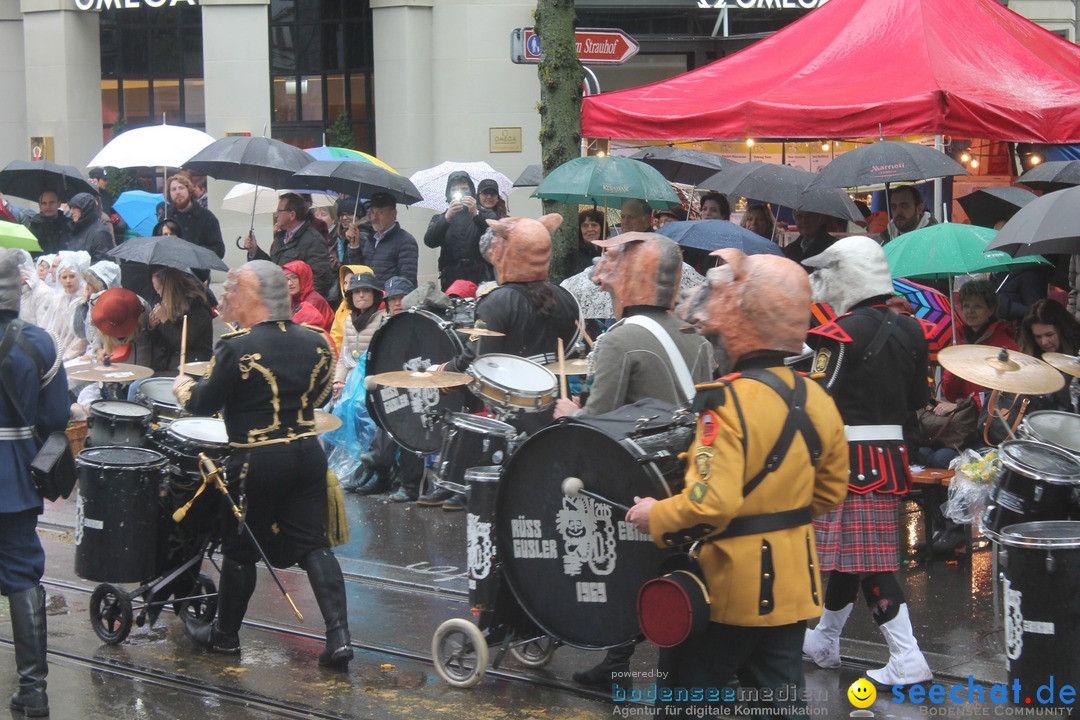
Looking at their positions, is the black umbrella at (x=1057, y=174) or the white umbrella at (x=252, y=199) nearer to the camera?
the black umbrella at (x=1057, y=174)

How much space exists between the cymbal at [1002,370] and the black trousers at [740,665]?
96.0 inches

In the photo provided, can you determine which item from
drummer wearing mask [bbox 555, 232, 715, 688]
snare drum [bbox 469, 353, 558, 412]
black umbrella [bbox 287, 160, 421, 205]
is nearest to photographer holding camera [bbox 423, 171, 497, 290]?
black umbrella [bbox 287, 160, 421, 205]

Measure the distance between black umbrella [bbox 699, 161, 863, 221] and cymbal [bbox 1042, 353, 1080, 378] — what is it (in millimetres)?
3719

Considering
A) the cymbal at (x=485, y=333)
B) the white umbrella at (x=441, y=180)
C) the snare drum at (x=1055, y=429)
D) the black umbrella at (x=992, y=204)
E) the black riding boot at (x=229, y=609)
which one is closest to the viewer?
the snare drum at (x=1055, y=429)

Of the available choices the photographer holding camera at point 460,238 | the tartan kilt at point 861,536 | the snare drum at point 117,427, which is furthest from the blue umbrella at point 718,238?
the snare drum at point 117,427

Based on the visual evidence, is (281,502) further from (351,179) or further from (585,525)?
(351,179)

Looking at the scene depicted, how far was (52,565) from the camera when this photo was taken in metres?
8.31

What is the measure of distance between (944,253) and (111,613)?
5.49 meters

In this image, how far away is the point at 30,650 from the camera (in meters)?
5.64

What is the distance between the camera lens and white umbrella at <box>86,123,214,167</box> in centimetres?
1248

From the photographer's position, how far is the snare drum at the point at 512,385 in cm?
611

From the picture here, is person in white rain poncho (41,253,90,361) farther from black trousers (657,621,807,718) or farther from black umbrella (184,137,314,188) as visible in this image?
black trousers (657,621,807,718)

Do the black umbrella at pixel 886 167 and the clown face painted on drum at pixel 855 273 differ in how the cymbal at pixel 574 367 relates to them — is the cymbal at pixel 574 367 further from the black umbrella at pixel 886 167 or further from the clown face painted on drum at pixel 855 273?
the black umbrella at pixel 886 167

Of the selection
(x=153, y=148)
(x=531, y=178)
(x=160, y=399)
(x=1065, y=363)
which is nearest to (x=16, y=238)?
(x=153, y=148)
